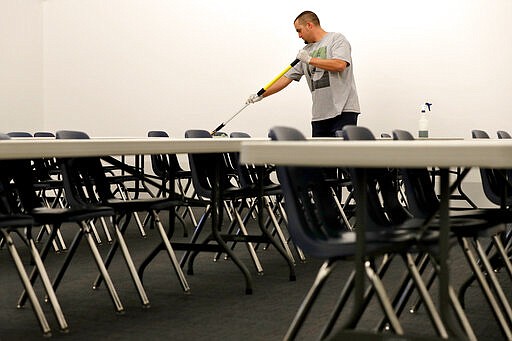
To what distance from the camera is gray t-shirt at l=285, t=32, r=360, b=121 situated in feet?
20.8

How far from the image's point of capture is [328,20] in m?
8.80

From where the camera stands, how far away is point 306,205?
2438 mm

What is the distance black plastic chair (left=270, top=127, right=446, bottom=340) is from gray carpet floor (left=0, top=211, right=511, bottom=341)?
83 cm

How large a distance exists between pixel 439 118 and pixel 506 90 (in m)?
0.70

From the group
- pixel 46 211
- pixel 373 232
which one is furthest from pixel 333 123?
pixel 373 232

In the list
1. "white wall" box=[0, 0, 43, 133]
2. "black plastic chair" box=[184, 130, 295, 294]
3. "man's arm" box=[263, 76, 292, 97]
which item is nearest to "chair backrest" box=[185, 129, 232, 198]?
"black plastic chair" box=[184, 130, 295, 294]

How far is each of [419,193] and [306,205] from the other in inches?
28.3

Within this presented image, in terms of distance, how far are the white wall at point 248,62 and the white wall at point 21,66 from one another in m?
0.14

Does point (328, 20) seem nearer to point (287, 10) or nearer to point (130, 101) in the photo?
point (287, 10)

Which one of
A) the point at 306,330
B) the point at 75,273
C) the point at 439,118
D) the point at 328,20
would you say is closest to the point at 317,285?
the point at 306,330

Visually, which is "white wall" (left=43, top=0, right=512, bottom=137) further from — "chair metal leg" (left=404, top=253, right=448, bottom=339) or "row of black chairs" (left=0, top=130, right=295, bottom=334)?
"chair metal leg" (left=404, top=253, right=448, bottom=339)

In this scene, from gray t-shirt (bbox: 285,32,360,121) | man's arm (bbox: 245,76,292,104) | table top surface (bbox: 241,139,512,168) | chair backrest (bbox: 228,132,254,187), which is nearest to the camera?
table top surface (bbox: 241,139,512,168)

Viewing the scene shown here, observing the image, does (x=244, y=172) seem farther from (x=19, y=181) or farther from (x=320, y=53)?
(x=19, y=181)

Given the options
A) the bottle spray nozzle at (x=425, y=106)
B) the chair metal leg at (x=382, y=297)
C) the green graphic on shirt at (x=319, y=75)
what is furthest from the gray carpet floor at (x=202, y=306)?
the bottle spray nozzle at (x=425, y=106)
